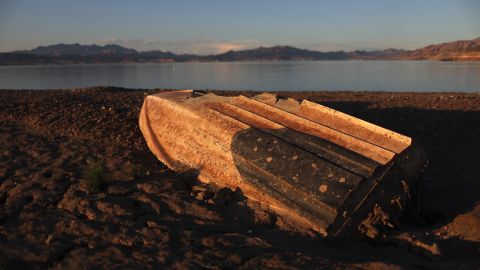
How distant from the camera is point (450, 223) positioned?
3.89 meters

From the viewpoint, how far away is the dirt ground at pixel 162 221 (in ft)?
10.1

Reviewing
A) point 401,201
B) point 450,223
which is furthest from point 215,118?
point 450,223

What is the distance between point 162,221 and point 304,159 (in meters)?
1.52

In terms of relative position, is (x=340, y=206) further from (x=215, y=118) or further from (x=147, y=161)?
(x=147, y=161)

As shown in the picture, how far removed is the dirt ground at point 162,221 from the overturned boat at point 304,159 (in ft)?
0.59

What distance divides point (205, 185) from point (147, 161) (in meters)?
1.26

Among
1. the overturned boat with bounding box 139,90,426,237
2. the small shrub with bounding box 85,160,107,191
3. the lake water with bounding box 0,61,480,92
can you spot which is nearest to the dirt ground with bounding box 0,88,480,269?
the small shrub with bounding box 85,160,107,191

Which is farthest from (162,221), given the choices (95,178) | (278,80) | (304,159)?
(278,80)

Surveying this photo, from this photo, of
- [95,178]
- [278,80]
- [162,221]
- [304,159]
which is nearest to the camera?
[162,221]

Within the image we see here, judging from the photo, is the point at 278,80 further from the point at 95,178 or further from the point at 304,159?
the point at 304,159

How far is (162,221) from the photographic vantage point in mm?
3770

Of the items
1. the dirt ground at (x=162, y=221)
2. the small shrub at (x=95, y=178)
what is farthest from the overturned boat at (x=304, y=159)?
the small shrub at (x=95, y=178)

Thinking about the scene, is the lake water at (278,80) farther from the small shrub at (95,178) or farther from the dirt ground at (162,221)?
the small shrub at (95,178)

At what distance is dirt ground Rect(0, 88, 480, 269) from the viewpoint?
10.1ft
